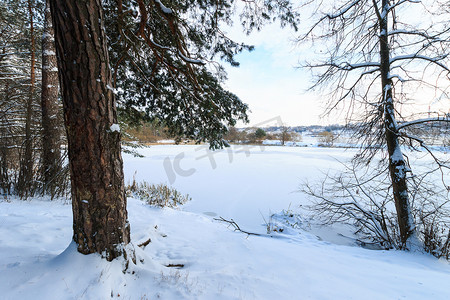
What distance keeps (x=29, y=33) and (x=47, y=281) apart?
657 centimetres

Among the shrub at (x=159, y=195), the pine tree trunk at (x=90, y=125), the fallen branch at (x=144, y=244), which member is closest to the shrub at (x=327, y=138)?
the fallen branch at (x=144, y=244)

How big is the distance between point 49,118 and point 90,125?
3835 millimetres

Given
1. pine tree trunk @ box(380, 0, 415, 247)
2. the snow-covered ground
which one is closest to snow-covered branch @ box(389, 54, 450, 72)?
pine tree trunk @ box(380, 0, 415, 247)

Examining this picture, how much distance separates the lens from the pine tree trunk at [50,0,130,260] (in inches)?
53.2

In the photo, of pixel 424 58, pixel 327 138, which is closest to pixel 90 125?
pixel 424 58

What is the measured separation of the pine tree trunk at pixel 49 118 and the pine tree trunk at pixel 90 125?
3.47 meters

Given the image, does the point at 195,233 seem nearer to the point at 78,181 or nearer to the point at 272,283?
the point at 272,283

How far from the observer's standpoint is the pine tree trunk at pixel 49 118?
13.0ft

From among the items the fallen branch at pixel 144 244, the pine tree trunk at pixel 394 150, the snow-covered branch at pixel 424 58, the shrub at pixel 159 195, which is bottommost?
the shrub at pixel 159 195

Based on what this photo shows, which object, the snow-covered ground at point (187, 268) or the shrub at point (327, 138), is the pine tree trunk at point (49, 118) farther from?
the shrub at point (327, 138)

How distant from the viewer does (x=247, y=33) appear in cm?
340

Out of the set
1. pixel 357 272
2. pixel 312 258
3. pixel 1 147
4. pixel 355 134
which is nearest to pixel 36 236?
pixel 1 147

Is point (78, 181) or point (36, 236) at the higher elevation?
point (78, 181)

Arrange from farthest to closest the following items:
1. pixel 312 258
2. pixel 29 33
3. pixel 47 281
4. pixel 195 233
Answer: pixel 29 33
pixel 195 233
pixel 312 258
pixel 47 281
